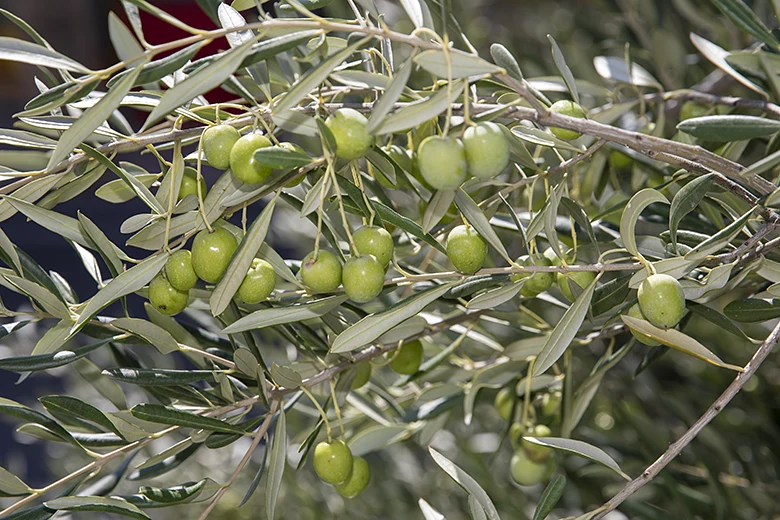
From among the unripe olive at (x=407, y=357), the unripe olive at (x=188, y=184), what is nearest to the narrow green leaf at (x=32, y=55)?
the unripe olive at (x=188, y=184)

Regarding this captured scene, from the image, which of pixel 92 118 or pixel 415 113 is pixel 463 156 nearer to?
pixel 415 113

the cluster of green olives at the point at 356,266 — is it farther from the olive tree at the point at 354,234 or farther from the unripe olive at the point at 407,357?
the unripe olive at the point at 407,357

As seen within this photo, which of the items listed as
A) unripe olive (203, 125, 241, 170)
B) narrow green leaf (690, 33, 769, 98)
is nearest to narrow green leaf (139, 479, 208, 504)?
unripe olive (203, 125, 241, 170)

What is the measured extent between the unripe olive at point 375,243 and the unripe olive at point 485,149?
8 centimetres

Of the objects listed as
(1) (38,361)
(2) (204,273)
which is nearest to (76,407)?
(1) (38,361)

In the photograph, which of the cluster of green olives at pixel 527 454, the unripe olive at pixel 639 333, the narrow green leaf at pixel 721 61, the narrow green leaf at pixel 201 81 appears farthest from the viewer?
the cluster of green olives at pixel 527 454

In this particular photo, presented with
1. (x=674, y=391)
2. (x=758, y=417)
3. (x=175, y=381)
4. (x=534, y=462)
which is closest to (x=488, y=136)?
(x=175, y=381)

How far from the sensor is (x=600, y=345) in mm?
967

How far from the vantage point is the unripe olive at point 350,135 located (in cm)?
36

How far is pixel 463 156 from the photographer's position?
354 mm

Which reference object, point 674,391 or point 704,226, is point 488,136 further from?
point 674,391

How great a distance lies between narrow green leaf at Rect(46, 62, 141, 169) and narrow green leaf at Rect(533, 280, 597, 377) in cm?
28

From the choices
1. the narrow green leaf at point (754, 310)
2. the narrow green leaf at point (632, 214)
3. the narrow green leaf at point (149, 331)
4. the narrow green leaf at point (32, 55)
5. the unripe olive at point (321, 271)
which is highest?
the narrow green leaf at point (32, 55)

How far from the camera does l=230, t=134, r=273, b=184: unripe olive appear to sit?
1.25 feet
